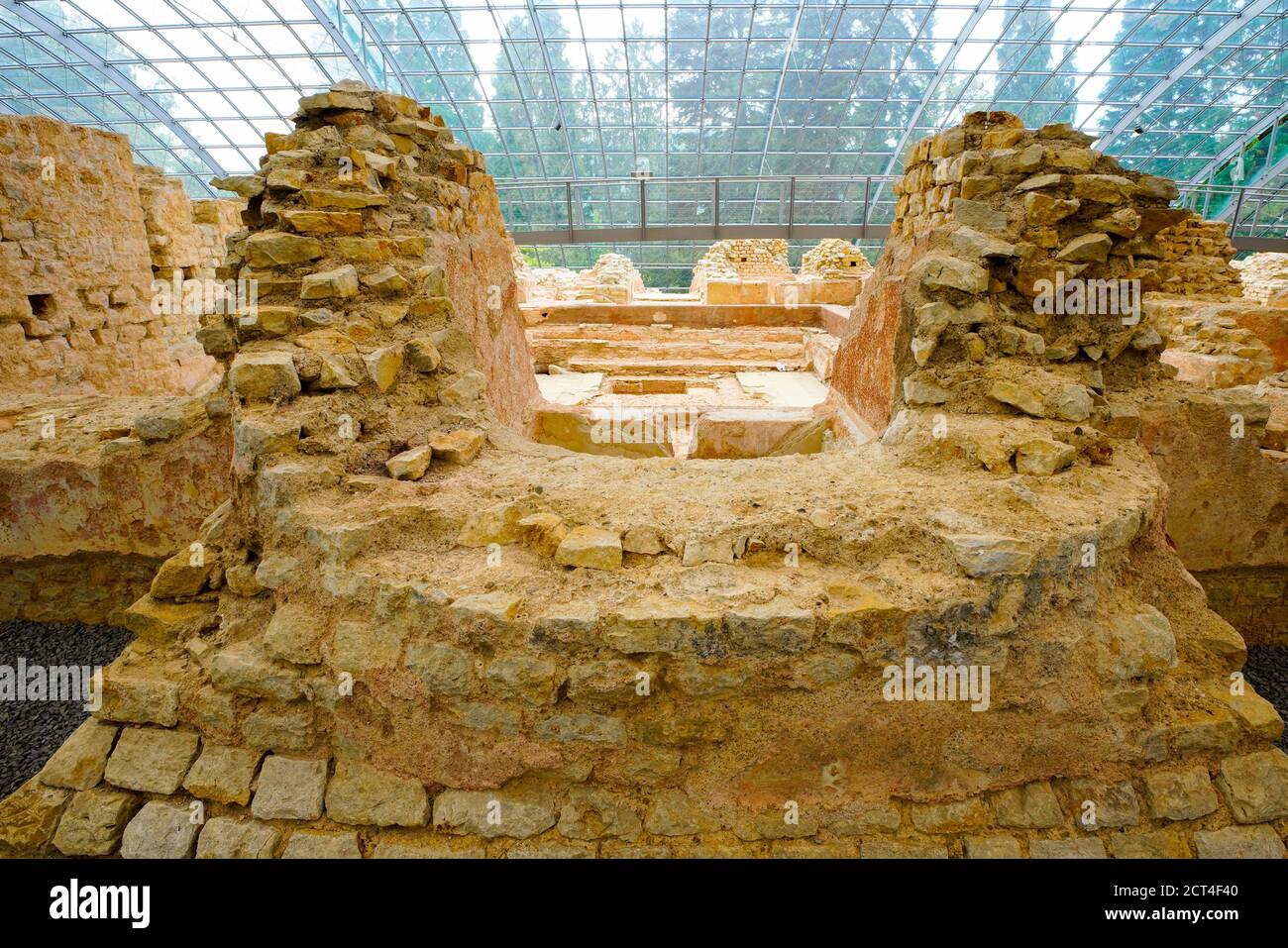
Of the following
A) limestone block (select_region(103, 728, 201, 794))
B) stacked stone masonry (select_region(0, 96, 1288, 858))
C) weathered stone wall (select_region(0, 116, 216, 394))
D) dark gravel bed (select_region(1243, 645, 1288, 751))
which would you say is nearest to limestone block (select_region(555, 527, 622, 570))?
stacked stone masonry (select_region(0, 96, 1288, 858))

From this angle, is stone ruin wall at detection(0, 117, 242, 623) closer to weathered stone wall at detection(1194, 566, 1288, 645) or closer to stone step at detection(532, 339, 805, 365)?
stone step at detection(532, 339, 805, 365)

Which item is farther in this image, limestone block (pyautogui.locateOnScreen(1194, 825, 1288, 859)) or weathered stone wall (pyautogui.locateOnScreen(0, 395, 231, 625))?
weathered stone wall (pyautogui.locateOnScreen(0, 395, 231, 625))

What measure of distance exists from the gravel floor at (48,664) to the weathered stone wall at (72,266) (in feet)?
8.84

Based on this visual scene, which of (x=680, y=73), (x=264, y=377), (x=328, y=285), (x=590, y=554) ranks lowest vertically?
(x=590, y=554)

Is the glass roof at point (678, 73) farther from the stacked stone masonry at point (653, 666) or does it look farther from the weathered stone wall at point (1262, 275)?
the stacked stone masonry at point (653, 666)

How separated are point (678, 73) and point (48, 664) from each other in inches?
759

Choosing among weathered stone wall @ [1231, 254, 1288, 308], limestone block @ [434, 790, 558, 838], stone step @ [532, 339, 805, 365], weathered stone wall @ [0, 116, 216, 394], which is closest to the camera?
limestone block @ [434, 790, 558, 838]

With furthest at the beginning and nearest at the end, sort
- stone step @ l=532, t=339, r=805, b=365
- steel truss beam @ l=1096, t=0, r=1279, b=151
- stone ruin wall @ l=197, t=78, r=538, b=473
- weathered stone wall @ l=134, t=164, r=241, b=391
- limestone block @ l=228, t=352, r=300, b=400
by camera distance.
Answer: steel truss beam @ l=1096, t=0, r=1279, b=151, stone step @ l=532, t=339, r=805, b=365, weathered stone wall @ l=134, t=164, r=241, b=391, stone ruin wall @ l=197, t=78, r=538, b=473, limestone block @ l=228, t=352, r=300, b=400

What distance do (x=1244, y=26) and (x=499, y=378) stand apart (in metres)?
22.5

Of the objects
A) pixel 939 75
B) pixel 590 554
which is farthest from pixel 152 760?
pixel 939 75

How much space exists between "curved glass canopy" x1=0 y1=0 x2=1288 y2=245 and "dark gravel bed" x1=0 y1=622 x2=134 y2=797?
1582cm

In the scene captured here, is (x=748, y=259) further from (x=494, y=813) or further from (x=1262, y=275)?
(x=494, y=813)

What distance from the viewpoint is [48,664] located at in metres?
4.68

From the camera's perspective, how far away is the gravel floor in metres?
4.00
